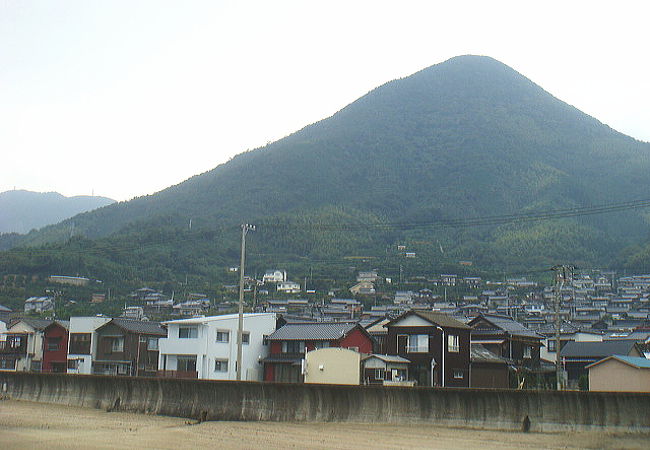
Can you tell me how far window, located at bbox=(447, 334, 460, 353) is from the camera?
147 ft

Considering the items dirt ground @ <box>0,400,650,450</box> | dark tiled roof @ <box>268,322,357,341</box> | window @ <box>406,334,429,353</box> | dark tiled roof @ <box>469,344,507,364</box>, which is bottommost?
dirt ground @ <box>0,400,650,450</box>

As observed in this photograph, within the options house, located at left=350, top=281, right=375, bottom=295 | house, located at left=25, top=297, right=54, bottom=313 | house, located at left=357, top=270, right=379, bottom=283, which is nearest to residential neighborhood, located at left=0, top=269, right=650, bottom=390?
house, located at left=25, top=297, right=54, bottom=313

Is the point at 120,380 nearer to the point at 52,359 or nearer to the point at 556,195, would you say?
the point at 52,359

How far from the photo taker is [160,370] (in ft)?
155

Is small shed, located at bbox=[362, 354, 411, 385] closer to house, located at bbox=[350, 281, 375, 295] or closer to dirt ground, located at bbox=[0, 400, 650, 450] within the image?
dirt ground, located at bbox=[0, 400, 650, 450]

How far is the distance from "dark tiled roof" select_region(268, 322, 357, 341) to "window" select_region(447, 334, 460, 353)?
21.9 ft

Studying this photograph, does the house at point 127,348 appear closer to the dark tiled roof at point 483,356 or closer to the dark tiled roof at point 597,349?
the dark tiled roof at point 483,356

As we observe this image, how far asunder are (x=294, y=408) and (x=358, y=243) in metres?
137

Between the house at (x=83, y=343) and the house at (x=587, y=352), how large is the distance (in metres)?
34.5

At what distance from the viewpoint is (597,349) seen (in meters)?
57.7

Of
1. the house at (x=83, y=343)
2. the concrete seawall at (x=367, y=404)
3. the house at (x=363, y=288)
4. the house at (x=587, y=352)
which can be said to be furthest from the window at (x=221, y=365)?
the house at (x=363, y=288)

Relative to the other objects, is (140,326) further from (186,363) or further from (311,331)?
(311,331)

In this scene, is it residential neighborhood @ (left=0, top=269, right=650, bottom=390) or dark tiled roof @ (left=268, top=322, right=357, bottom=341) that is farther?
dark tiled roof @ (left=268, top=322, right=357, bottom=341)

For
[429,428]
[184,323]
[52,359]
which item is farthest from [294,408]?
[52,359]
